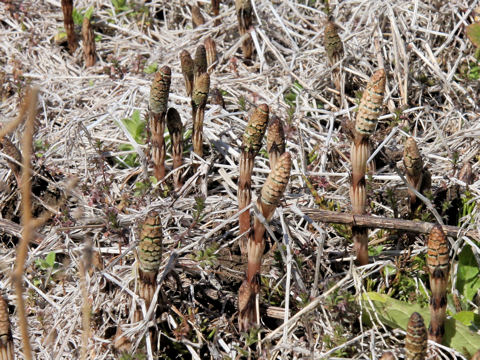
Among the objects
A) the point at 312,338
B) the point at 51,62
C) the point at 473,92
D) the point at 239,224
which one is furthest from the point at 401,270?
the point at 51,62

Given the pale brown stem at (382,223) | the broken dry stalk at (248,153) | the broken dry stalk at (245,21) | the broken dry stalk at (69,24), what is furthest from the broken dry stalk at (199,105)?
the broken dry stalk at (69,24)

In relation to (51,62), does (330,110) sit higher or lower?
lower

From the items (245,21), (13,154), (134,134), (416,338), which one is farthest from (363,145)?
(245,21)

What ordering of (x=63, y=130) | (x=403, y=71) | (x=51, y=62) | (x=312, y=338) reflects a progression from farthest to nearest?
1. (x=51, y=62)
2. (x=403, y=71)
3. (x=63, y=130)
4. (x=312, y=338)

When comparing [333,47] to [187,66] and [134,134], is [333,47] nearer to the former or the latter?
[187,66]

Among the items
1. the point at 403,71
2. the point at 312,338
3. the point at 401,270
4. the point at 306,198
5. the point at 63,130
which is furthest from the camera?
the point at 403,71

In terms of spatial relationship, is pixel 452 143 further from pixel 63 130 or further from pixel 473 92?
pixel 63 130

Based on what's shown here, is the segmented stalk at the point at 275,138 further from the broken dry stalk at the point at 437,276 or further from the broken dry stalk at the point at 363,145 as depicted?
the broken dry stalk at the point at 437,276
